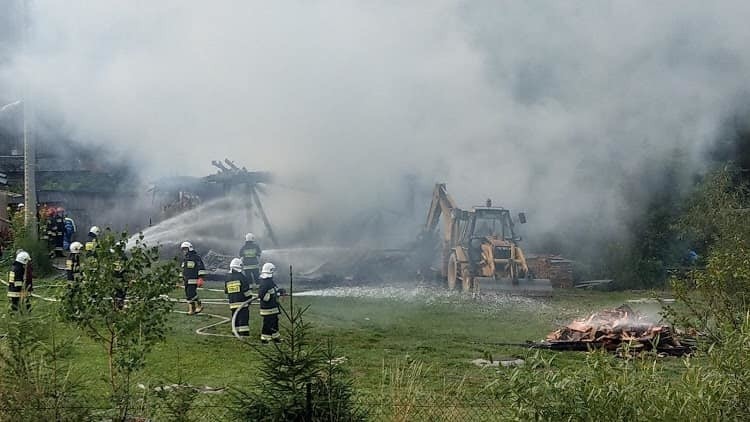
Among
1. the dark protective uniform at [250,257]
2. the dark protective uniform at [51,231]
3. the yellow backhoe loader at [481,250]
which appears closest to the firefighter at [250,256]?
the dark protective uniform at [250,257]

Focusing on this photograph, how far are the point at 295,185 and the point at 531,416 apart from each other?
20.9 m

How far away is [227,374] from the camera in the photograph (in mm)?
10023

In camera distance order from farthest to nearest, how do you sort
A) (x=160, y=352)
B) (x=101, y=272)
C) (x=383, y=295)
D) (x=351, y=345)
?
(x=383, y=295)
(x=351, y=345)
(x=160, y=352)
(x=101, y=272)

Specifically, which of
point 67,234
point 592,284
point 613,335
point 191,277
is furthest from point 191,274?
point 592,284

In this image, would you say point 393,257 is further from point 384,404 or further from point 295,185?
point 384,404

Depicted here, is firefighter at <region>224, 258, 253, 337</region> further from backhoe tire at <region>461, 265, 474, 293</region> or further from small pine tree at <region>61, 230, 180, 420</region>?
backhoe tire at <region>461, 265, 474, 293</region>

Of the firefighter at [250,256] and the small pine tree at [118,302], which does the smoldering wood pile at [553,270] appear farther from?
the small pine tree at [118,302]

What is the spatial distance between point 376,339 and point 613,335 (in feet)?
12.4

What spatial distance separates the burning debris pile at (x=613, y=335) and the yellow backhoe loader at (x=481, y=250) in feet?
21.6

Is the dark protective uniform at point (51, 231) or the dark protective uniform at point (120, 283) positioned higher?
the dark protective uniform at point (120, 283)

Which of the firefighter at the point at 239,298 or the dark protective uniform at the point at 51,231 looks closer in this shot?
the firefighter at the point at 239,298

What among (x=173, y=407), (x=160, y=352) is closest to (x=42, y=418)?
(x=173, y=407)

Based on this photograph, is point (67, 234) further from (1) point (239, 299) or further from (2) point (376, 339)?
(2) point (376, 339)

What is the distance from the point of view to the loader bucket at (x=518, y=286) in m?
19.4
